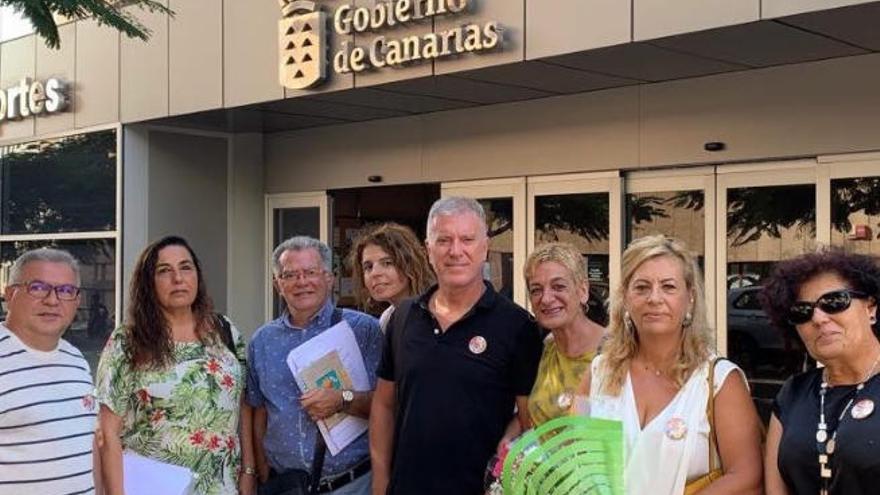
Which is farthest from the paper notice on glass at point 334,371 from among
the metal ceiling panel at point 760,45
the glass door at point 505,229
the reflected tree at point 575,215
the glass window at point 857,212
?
the glass door at point 505,229

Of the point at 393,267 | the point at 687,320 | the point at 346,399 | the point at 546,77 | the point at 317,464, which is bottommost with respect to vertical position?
the point at 317,464

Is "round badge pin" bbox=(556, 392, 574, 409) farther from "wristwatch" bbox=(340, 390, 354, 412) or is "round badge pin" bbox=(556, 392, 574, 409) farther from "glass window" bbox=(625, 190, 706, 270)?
"glass window" bbox=(625, 190, 706, 270)

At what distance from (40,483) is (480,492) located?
4.60 ft

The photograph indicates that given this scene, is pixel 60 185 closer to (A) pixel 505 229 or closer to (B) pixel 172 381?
(A) pixel 505 229

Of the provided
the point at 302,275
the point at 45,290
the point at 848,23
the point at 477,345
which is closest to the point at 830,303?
the point at 477,345

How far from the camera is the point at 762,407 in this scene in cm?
706

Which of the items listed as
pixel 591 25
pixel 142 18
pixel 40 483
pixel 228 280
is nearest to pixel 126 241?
pixel 228 280

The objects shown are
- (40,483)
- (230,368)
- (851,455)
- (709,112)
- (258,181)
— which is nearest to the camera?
(851,455)

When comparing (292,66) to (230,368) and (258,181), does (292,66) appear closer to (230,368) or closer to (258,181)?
(258,181)

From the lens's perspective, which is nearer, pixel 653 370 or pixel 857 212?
pixel 653 370

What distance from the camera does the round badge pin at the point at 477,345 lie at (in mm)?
3164

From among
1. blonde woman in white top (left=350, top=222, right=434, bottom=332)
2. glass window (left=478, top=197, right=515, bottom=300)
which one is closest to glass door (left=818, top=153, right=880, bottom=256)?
glass window (left=478, top=197, right=515, bottom=300)

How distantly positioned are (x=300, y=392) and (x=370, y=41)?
491cm

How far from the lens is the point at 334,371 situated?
147 inches
